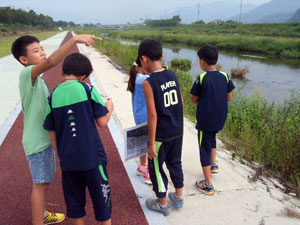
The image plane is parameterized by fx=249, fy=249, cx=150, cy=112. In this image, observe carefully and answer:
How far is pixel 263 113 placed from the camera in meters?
5.54

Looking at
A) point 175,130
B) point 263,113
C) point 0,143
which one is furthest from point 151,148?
point 263,113

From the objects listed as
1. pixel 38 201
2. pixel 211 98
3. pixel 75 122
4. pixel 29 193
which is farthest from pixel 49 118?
pixel 211 98

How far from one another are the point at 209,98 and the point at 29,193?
2.30 m

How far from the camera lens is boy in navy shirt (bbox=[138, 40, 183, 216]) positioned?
85.6 inches

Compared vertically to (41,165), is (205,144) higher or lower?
lower

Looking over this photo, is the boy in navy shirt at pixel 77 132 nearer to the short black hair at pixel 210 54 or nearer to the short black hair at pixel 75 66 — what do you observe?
the short black hair at pixel 75 66

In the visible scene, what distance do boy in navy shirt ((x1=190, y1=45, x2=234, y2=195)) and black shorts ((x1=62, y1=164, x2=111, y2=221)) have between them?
1248mm

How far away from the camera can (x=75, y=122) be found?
177cm

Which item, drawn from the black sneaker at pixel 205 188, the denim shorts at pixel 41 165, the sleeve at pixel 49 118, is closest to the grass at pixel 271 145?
the black sneaker at pixel 205 188

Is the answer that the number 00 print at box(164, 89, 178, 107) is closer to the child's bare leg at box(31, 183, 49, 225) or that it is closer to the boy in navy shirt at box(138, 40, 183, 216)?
the boy in navy shirt at box(138, 40, 183, 216)

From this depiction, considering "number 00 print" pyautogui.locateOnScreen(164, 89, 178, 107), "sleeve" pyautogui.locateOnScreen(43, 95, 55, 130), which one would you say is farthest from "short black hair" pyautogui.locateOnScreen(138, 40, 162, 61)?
"sleeve" pyautogui.locateOnScreen(43, 95, 55, 130)

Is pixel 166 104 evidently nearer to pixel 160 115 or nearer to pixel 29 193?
pixel 160 115

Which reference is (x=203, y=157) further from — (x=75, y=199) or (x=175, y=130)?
(x=75, y=199)

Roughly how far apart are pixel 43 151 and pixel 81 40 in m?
0.95
